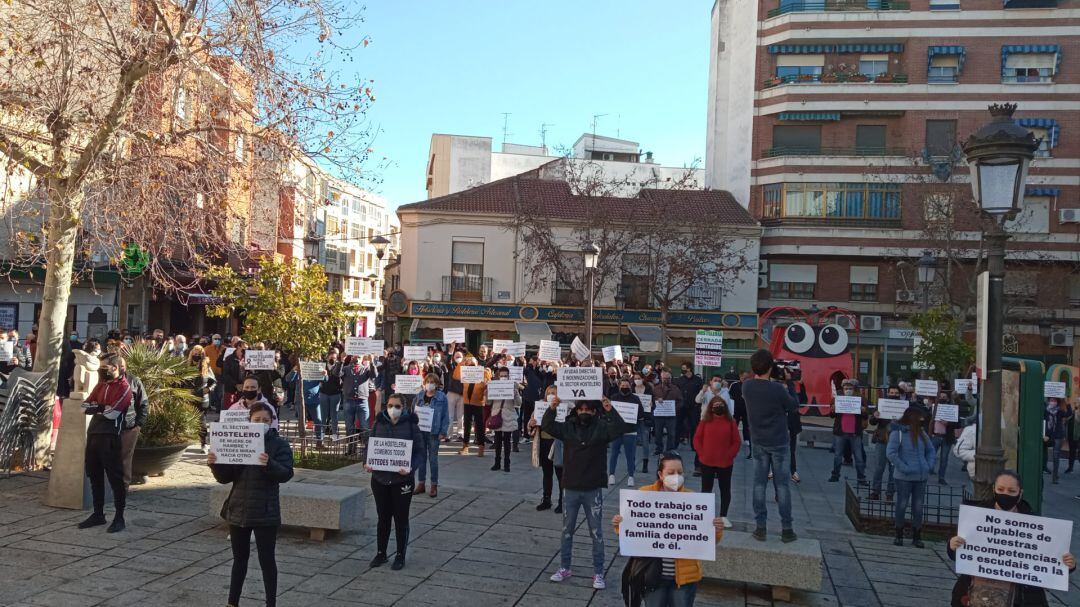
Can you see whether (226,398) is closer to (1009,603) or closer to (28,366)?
(28,366)

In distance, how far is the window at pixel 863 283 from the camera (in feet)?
105

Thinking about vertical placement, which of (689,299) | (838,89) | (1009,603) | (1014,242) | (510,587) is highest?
(838,89)

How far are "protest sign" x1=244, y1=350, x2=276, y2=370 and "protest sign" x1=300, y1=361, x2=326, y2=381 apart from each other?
2.62 feet

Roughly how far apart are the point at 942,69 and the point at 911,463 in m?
27.1

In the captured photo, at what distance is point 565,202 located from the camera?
34.4 m

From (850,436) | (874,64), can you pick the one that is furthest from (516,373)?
(874,64)

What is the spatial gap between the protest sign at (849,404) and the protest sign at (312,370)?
8.97 metres

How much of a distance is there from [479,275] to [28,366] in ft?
61.4

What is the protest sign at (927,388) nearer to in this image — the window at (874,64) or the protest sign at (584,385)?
the protest sign at (584,385)

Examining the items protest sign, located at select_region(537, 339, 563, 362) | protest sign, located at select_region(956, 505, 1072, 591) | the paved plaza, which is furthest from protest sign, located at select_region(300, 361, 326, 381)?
protest sign, located at select_region(956, 505, 1072, 591)

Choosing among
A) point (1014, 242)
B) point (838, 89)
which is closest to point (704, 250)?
point (838, 89)

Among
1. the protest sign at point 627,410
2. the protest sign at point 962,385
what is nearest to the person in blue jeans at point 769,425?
the protest sign at point 627,410

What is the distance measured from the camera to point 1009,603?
4.75m

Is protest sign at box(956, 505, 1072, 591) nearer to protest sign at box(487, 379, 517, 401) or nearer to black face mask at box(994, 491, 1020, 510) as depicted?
black face mask at box(994, 491, 1020, 510)
